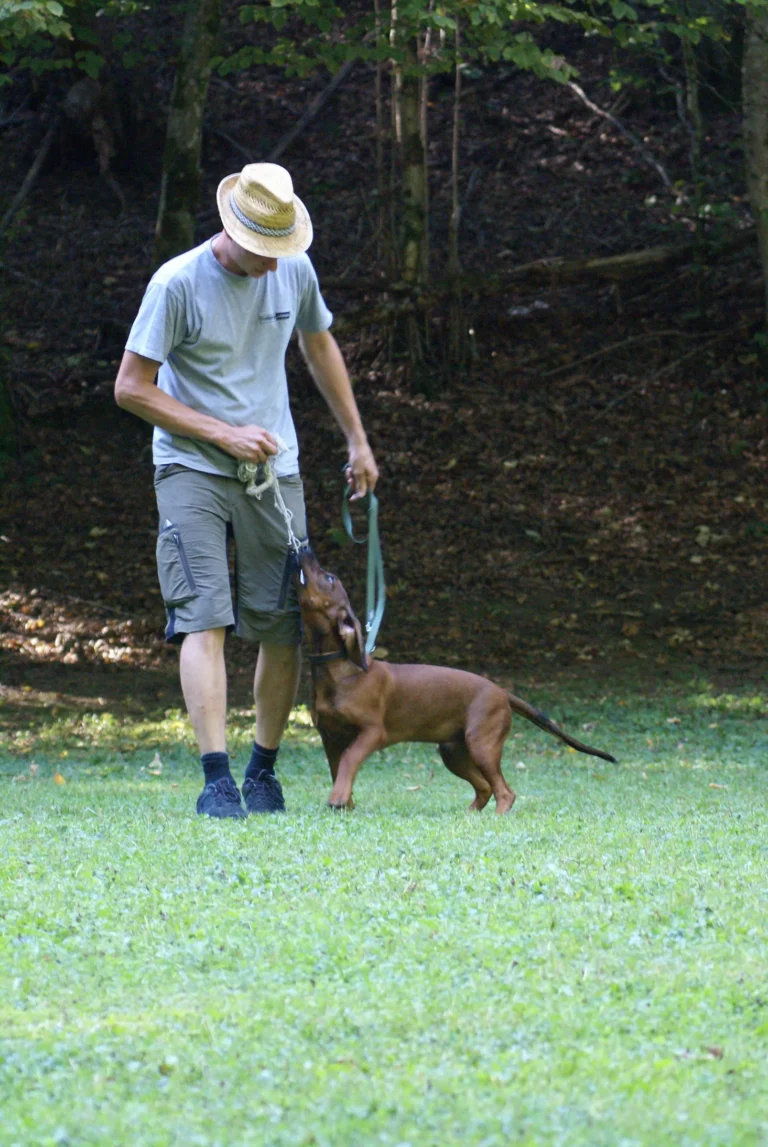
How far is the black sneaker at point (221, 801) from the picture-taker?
527cm

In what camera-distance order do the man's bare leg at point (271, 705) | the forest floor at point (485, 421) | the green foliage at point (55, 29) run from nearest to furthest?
the man's bare leg at point (271, 705), the green foliage at point (55, 29), the forest floor at point (485, 421)

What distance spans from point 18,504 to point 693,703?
289 inches

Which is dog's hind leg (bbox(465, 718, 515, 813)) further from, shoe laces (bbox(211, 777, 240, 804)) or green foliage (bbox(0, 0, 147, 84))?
green foliage (bbox(0, 0, 147, 84))

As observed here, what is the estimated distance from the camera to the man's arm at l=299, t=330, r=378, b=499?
5.88 metres

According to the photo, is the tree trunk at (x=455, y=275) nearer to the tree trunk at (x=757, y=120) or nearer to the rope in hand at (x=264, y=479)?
the tree trunk at (x=757, y=120)

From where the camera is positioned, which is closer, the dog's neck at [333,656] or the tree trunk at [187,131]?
the dog's neck at [333,656]

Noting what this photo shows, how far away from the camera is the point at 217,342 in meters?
5.52

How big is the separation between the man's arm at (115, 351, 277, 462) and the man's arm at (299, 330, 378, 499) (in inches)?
22.9

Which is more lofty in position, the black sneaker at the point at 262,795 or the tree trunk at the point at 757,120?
the tree trunk at the point at 757,120

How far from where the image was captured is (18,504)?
1430 centimetres

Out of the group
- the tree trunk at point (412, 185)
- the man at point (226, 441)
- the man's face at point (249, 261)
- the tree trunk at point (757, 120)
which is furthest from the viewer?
the tree trunk at point (412, 185)

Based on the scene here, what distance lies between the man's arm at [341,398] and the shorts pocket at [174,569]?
853 millimetres

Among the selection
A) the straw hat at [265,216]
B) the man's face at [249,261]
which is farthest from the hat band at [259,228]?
the man's face at [249,261]

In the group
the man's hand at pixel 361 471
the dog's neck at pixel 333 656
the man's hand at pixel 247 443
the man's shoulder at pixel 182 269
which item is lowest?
the dog's neck at pixel 333 656
